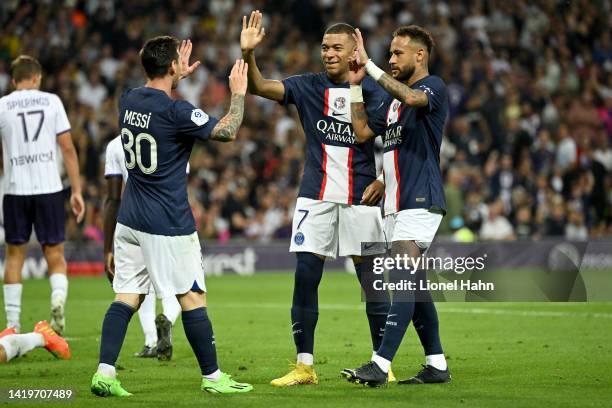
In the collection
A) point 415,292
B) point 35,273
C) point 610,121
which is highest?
point 610,121

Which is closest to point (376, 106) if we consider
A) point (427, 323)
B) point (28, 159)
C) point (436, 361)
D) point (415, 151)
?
point (415, 151)

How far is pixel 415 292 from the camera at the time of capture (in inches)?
325

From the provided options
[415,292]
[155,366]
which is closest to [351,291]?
[155,366]

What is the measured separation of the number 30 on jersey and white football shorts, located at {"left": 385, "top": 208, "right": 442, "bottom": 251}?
1930mm

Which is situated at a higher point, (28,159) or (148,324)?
(28,159)

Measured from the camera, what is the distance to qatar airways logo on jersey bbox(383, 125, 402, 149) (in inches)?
332

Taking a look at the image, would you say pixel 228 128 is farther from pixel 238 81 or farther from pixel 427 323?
pixel 427 323

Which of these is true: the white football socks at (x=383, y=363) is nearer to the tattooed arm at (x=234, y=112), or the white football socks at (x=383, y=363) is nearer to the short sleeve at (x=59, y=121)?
the tattooed arm at (x=234, y=112)

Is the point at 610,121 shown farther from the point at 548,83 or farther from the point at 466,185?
the point at 466,185

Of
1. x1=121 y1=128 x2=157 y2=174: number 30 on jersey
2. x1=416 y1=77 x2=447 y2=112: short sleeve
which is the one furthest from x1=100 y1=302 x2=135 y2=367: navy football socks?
x1=416 y1=77 x2=447 y2=112: short sleeve

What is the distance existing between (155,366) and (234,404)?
2.48 metres

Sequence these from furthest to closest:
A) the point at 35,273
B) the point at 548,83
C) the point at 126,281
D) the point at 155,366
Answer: the point at 548,83 → the point at 35,273 → the point at 155,366 → the point at 126,281

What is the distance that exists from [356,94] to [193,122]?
1.46 meters

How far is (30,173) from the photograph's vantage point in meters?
11.3
